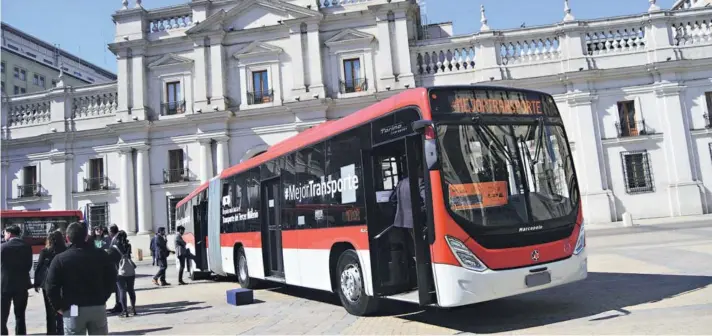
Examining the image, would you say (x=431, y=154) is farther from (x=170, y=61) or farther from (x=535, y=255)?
(x=170, y=61)

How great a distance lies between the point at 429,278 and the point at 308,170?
3588mm

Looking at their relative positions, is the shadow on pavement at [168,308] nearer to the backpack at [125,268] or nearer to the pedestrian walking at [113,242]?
the pedestrian walking at [113,242]

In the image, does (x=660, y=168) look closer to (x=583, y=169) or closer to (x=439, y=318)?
(x=583, y=169)

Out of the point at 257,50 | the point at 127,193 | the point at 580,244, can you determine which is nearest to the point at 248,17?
the point at 257,50

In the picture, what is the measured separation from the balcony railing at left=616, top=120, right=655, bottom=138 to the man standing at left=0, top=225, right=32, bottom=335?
1045 inches

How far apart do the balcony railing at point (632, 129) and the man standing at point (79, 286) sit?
88.4 feet

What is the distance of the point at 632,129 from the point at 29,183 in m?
35.2

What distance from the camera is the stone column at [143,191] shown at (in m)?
29.8

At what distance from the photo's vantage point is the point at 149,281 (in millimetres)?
17109

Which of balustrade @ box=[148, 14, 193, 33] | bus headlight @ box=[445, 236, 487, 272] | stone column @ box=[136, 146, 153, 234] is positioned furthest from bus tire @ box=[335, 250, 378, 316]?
balustrade @ box=[148, 14, 193, 33]

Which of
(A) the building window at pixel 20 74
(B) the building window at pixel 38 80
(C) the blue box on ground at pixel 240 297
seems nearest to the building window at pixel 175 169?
(C) the blue box on ground at pixel 240 297

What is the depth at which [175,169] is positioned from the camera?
30.4 meters

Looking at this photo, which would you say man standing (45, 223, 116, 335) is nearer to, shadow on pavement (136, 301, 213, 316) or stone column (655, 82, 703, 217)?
shadow on pavement (136, 301, 213, 316)

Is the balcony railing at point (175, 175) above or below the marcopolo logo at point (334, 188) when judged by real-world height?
above
